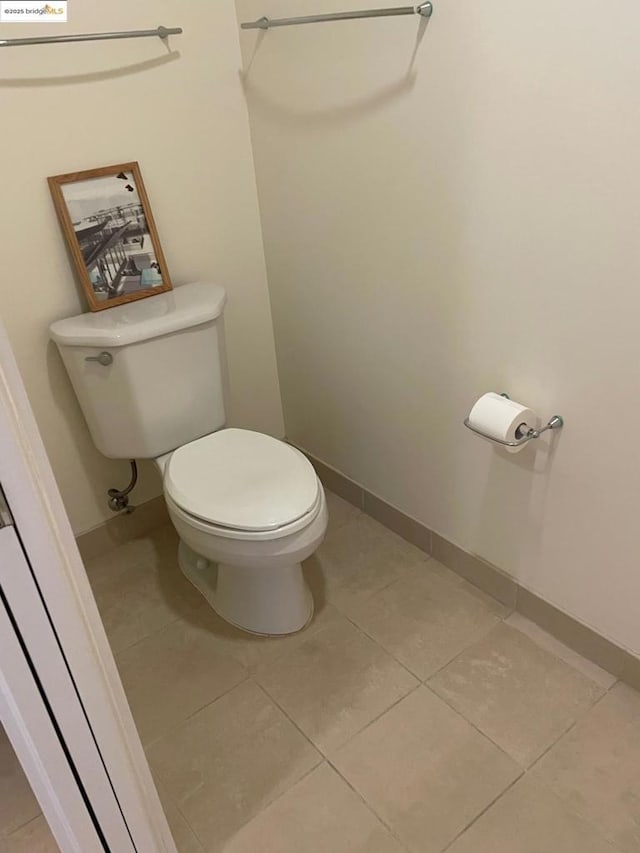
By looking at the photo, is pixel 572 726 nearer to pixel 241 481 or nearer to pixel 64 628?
pixel 241 481

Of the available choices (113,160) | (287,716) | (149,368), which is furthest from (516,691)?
(113,160)

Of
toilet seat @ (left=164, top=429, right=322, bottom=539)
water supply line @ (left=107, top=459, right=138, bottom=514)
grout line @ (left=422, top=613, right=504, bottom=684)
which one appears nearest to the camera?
toilet seat @ (left=164, top=429, right=322, bottom=539)

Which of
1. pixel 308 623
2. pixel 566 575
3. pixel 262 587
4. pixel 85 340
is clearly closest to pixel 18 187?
pixel 85 340

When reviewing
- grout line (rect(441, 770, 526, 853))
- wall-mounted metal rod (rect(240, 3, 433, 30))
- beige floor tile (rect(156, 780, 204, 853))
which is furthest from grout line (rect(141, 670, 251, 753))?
wall-mounted metal rod (rect(240, 3, 433, 30))

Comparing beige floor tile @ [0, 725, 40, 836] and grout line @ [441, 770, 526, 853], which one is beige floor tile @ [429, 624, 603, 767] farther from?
beige floor tile @ [0, 725, 40, 836]

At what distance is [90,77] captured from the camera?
5.48 feet

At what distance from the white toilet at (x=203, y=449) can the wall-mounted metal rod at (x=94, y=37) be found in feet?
2.07

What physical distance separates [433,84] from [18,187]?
101 cm

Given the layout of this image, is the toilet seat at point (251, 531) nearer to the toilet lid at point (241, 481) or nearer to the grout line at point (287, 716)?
the toilet lid at point (241, 481)

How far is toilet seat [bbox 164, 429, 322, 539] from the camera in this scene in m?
1.56

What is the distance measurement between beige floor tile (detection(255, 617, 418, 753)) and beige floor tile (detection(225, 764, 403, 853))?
0.36ft

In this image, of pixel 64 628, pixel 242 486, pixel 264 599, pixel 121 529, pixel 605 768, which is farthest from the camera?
pixel 121 529

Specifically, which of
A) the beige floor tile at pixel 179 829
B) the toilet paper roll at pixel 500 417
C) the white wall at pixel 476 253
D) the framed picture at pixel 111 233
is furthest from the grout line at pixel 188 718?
the framed picture at pixel 111 233

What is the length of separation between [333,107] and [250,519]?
3.41 ft
